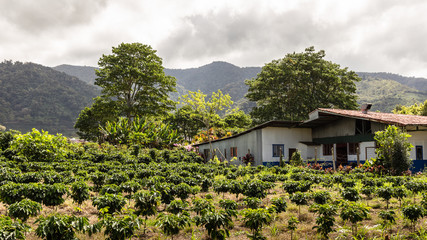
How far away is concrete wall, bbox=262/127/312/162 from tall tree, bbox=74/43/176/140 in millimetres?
18020

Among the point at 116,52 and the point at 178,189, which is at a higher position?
the point at 116,52

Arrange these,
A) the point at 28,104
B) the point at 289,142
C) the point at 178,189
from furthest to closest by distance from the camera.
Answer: the point at 28,104, the point at 289,142, the point at 178,189

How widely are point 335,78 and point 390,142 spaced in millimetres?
23393

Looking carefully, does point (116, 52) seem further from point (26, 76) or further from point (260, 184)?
point (26, 76)

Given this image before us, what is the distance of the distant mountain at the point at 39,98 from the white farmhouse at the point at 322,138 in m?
92.1

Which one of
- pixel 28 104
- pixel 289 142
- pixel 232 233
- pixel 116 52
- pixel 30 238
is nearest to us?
pixel 30 238

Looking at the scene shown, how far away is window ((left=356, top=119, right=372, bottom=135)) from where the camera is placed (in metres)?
23.4

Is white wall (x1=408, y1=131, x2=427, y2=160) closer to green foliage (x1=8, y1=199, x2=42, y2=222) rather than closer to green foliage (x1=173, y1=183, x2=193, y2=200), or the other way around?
green foliage (x1=173, y1=183, x2=193, y2=200)

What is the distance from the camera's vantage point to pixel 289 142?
2822 cm

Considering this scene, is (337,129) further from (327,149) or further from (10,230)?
(10,230)

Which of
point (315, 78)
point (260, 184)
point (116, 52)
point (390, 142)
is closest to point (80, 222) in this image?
point (260, 184)

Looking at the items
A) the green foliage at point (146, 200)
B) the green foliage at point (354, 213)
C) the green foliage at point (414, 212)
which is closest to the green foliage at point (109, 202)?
the green foliage at point (146, 200)

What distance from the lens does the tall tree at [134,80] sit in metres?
37.7

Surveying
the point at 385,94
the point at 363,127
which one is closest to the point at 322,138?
the point at 363,127
